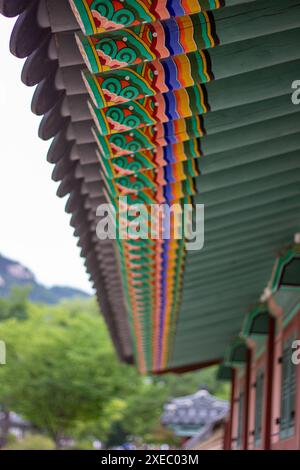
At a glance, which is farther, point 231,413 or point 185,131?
point 231,413

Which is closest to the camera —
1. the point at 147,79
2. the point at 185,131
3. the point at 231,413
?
the point at 147,79

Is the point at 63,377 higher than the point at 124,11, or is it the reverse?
the point at 63,377

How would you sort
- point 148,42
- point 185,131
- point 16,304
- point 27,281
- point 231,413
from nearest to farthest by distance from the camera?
point 148,42
point 185,131
point 231,413
point 16,304
point 27,281

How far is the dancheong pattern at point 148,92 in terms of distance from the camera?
3.11 meters

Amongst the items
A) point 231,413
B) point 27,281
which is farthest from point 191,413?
point 27,281

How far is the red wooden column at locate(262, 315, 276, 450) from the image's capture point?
316 inches

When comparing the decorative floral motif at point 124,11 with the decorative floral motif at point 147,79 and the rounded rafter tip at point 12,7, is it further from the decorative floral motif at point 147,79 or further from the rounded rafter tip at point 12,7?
the decorative floral motif at point 147,79

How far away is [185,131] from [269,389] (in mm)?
4767

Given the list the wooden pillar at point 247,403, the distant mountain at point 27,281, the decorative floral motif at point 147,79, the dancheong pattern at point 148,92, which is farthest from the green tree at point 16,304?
the decorative floral motif at point 147,79

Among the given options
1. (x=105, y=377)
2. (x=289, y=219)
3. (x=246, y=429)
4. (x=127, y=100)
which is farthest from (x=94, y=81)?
(x=105, y=377)

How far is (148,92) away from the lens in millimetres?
3557

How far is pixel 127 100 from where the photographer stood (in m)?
3.53

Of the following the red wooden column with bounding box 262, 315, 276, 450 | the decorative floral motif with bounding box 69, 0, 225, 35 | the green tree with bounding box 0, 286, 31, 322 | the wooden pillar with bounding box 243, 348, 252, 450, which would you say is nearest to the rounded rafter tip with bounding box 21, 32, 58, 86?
the decorative floral motif with bounding box 69, 0, 225, 35

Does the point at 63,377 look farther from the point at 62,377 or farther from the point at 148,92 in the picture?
the point at 148,92
